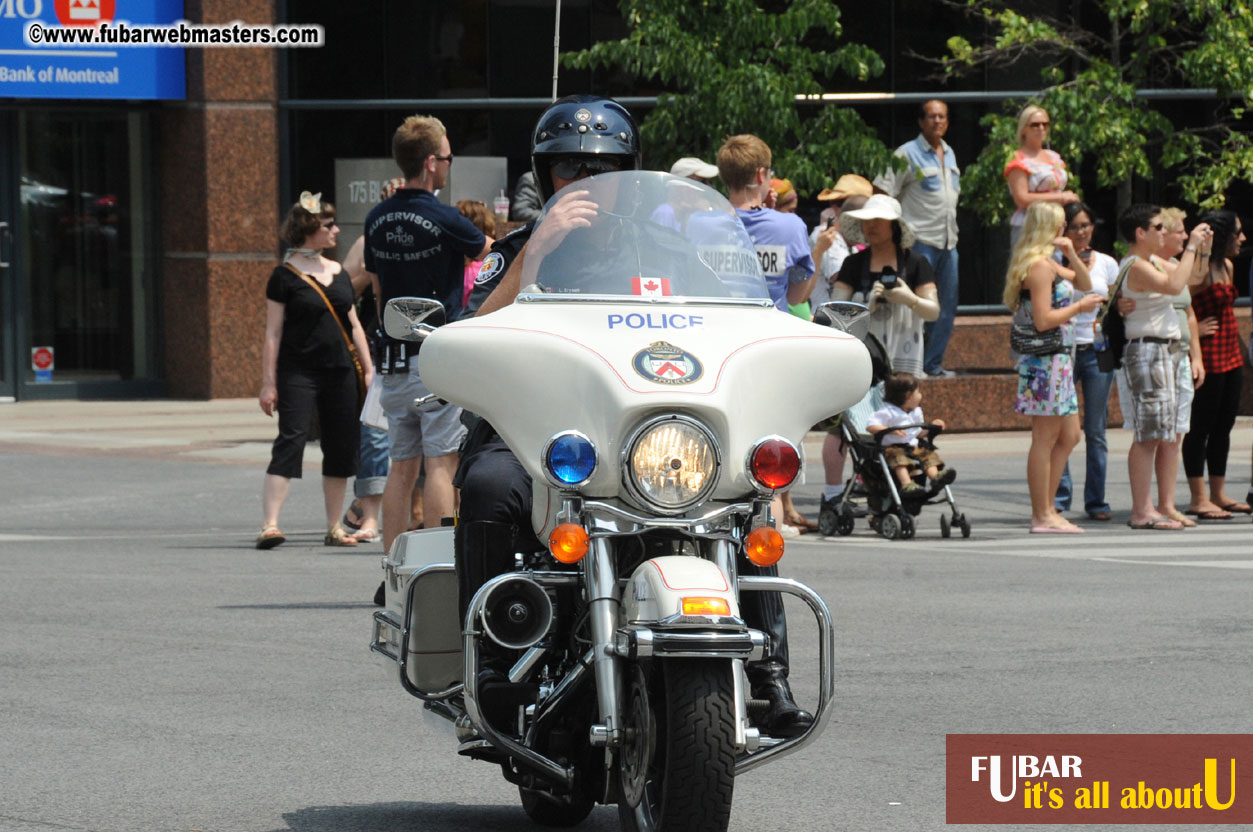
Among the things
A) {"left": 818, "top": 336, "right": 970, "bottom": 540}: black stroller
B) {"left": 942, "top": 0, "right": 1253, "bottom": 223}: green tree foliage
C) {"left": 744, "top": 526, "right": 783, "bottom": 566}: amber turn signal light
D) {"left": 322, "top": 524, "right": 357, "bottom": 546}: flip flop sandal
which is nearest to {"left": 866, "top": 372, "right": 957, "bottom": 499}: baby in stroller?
{"left": 818, "top": 336, "right": 970, "bottom": 540}: black stroller

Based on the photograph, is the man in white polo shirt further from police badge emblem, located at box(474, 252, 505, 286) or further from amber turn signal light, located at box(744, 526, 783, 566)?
amber turn signal light, located at box(744, 526, 783, 566)

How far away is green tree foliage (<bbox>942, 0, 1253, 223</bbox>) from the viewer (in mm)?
17891

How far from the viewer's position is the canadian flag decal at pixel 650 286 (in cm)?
505

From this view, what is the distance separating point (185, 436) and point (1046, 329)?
7784 millimetres

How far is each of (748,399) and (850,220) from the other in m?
7.74

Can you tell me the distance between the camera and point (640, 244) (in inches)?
203

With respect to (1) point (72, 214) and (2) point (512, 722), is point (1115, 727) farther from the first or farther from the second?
(1) point (72, 214)

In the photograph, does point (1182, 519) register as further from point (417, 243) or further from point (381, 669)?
point (381, 669)

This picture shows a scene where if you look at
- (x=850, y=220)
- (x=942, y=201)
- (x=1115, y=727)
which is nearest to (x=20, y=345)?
(x=942, y=201)

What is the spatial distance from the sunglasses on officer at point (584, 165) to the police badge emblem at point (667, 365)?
1.01m

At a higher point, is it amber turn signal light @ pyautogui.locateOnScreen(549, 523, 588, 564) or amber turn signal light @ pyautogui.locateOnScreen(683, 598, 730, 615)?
amber turn signal light @ pyautogui.locateOnScreen(549, 523, 588, 564)

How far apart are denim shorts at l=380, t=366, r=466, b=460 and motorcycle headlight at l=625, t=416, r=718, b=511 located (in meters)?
4.14

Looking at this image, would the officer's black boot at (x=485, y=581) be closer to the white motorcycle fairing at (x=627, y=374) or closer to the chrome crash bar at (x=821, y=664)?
the white motorcycle fairing at (x=627, y=374)

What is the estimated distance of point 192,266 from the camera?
20.2 metres
